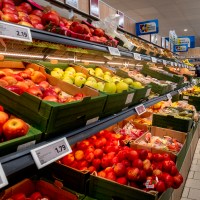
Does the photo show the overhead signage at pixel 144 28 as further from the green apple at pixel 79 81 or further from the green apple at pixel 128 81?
the green apple at pixel 79 81

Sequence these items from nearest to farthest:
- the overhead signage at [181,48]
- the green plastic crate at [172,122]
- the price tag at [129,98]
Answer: the price tag at [129,98] < the green plastic crate at [172,122] < the overhead signage at [181,48]

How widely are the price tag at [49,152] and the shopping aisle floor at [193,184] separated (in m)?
1.89

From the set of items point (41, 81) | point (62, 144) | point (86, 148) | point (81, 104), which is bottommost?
point (86, 148)

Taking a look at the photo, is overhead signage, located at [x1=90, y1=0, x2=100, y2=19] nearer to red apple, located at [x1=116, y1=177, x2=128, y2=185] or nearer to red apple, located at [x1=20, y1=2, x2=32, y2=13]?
red apple, located at [x1=20, y1=2, x2=32, y2=13]

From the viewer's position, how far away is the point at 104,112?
1569mm

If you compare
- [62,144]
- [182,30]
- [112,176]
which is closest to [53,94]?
[62,144]

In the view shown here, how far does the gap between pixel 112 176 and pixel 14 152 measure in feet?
2.81

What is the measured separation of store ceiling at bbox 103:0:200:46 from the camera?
7.45 m

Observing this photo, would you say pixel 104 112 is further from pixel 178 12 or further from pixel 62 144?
pixel 178 12

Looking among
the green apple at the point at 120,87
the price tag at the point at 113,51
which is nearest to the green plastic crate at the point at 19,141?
the green apple at the point at 120,87

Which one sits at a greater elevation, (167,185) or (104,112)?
(104,112)

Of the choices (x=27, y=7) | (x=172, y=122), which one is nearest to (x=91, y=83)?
(x=27, y=7)

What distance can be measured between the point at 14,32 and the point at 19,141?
0.50 meters

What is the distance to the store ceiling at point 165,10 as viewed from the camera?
745 cm
